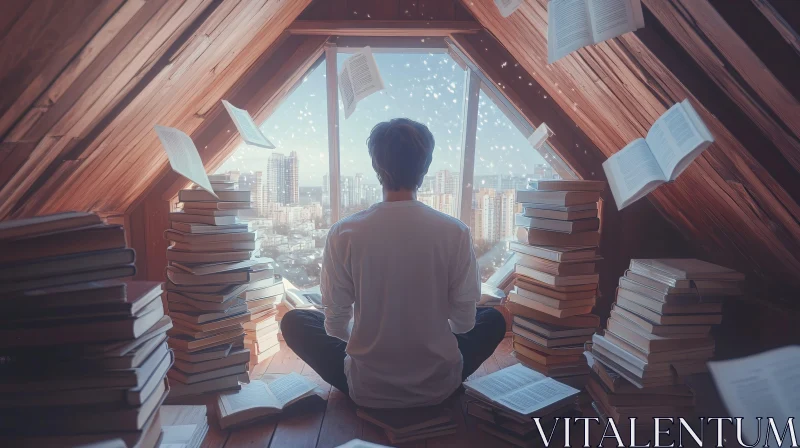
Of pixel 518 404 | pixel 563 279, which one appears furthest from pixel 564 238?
pixel 518 404

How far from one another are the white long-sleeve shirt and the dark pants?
192 mm

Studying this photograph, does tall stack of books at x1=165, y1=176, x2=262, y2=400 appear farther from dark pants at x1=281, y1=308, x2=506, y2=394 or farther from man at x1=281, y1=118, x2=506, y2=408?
man at x1=281, y1=118, x2=506, y2=408

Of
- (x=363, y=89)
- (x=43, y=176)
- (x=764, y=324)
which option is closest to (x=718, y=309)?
(x=764, y=324)

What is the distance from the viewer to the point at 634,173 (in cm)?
185

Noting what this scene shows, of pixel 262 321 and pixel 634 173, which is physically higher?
pixel 634 173

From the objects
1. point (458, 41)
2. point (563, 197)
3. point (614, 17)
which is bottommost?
point (563, 197)

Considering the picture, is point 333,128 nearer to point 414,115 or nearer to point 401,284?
point 414,115

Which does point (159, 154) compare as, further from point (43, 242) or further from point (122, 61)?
point (43, 242)

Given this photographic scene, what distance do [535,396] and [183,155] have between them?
5.51 feet

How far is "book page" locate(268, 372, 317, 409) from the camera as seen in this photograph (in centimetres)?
233

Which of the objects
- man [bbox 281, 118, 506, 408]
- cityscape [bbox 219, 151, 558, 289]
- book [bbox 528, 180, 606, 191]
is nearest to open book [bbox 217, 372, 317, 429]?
man [bbox 281, 118, 506, 408]

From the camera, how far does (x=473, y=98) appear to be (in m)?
3.29

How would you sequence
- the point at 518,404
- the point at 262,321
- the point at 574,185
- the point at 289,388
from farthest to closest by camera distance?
the point at 262,321 → the point at 574,185 → the point at 289,388 → the point at 518,404

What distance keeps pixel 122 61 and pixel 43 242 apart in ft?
1.98
